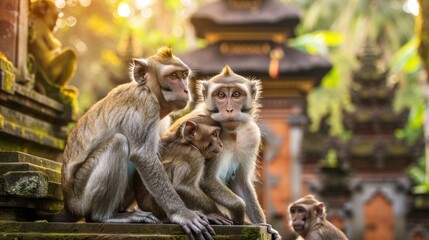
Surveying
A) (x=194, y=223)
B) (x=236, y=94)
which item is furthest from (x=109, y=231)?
(x=236, y=94)

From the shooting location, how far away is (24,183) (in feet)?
20.0

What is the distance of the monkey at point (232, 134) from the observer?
626 centimetres

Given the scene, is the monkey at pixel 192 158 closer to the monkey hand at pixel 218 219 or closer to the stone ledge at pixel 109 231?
the monkey hand at pixel 218 219

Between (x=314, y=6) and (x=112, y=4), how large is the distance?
607 inches

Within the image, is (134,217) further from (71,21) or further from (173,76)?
(71,21)

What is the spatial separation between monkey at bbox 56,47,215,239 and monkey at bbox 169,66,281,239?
0.41 m

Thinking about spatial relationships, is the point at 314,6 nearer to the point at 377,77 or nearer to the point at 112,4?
the point at 112,4

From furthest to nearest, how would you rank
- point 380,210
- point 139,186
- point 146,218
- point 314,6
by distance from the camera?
point 314,6 → point 380,210 → point 139,186 → point 146,218

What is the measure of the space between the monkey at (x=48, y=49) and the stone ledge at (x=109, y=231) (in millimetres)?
3334

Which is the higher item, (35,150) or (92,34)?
(92,34)

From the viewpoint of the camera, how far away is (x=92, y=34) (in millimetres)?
32750

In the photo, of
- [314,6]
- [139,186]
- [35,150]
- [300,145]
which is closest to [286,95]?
[300,145]

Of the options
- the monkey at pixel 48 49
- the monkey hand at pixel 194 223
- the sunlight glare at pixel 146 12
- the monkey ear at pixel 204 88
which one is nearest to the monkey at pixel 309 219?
the monkey ear at pixel 204 88

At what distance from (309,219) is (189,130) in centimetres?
265
